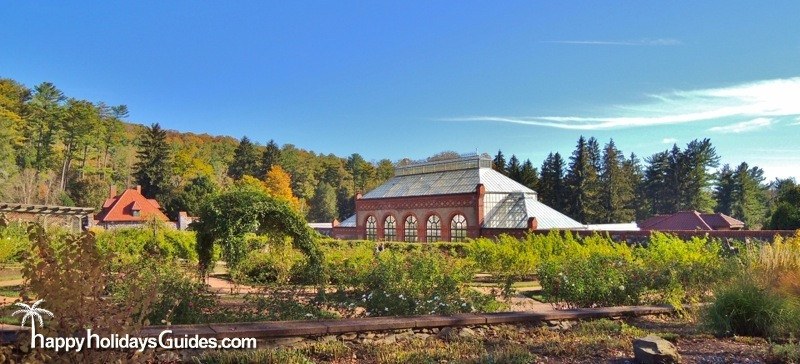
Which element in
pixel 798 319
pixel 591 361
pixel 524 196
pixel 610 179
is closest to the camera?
pixel 591 361

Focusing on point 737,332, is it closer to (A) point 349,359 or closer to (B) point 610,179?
(A) point 349,359

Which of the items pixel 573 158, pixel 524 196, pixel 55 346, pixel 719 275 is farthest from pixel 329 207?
pixel 55 346

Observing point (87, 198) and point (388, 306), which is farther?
point (87, 198)

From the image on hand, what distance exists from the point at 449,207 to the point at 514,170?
1664 cm

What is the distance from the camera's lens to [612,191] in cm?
4847

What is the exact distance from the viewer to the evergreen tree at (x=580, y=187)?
145 feet

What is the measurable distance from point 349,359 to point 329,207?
2179 inches

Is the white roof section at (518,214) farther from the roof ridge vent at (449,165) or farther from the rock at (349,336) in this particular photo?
the rock at (349,336)

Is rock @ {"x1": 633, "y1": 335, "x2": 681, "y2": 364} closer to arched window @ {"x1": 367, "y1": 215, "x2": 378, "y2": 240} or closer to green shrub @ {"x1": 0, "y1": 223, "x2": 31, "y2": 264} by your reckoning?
green shrub @ {"x1": 0, "y1": 223, "x2": 31, "y2": 264}

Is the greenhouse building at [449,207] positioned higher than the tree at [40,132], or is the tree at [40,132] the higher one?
the tree at [40,132]

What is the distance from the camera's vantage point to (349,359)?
445 centimetres

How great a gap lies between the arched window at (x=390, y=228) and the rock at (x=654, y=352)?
29.1m

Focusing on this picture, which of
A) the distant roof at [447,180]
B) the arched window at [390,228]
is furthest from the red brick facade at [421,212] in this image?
the distant roof at [447,180]

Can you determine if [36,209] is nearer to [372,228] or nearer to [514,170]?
[372,228]
